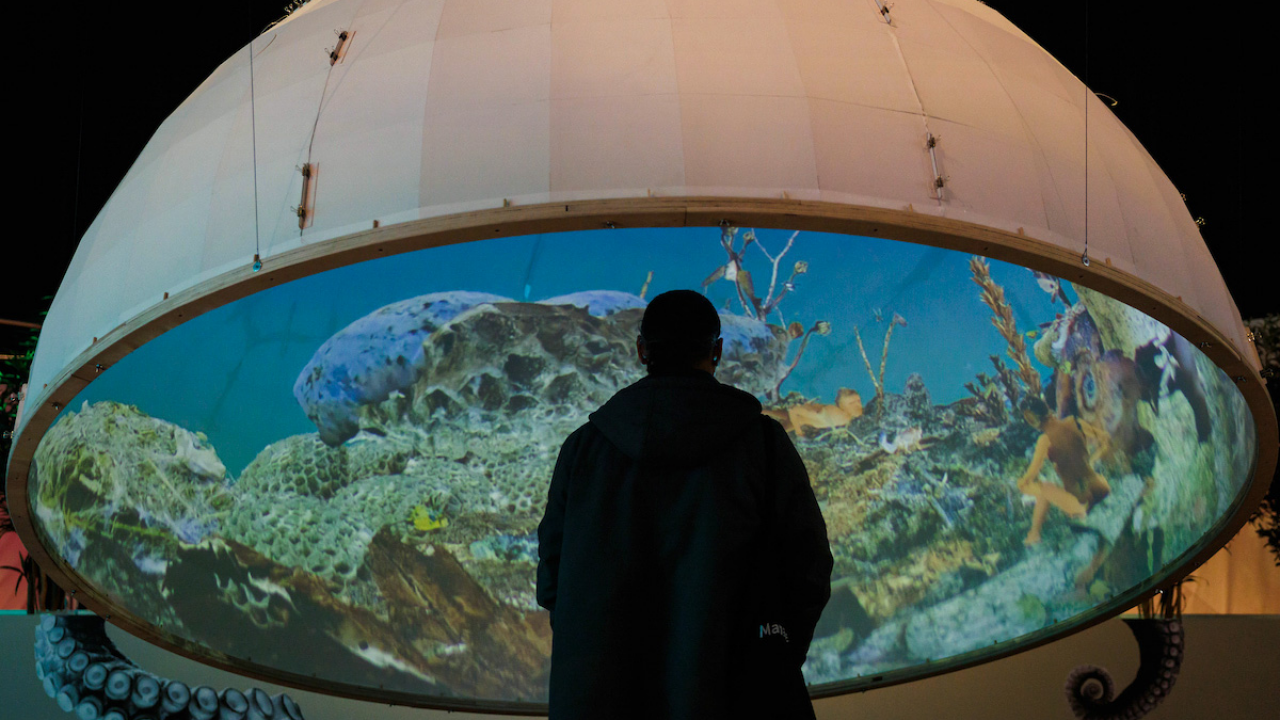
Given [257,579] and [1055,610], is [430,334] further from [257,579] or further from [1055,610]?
[1055,610]

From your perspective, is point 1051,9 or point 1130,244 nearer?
point 1130,244

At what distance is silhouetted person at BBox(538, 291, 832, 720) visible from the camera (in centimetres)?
208

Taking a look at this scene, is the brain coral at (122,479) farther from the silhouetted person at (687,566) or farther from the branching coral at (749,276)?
the silhouetted person at (687,566)

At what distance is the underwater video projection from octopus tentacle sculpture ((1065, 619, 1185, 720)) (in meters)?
1.05

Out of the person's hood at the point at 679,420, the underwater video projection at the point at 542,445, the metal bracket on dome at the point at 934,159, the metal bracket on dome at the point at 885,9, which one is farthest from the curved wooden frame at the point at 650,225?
the underwater video projection at the point at 542,445

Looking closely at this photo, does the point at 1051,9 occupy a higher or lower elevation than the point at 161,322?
higher

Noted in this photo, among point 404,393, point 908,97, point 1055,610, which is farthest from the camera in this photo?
point 404,393

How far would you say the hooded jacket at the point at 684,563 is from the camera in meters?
2.08

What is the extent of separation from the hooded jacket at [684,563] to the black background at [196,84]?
5.55 meters

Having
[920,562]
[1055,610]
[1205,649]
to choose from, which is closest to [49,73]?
[920,562]

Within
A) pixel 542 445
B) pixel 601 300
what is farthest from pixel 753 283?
pixel 542 445

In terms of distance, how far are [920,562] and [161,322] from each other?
436 centimetres

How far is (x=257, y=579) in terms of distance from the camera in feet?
19.7

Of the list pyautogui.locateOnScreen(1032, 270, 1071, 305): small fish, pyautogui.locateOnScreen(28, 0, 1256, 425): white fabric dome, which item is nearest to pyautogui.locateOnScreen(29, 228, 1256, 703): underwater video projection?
pyautogui.locateOnScreen(1032, 270, 1071, 305): small fish
